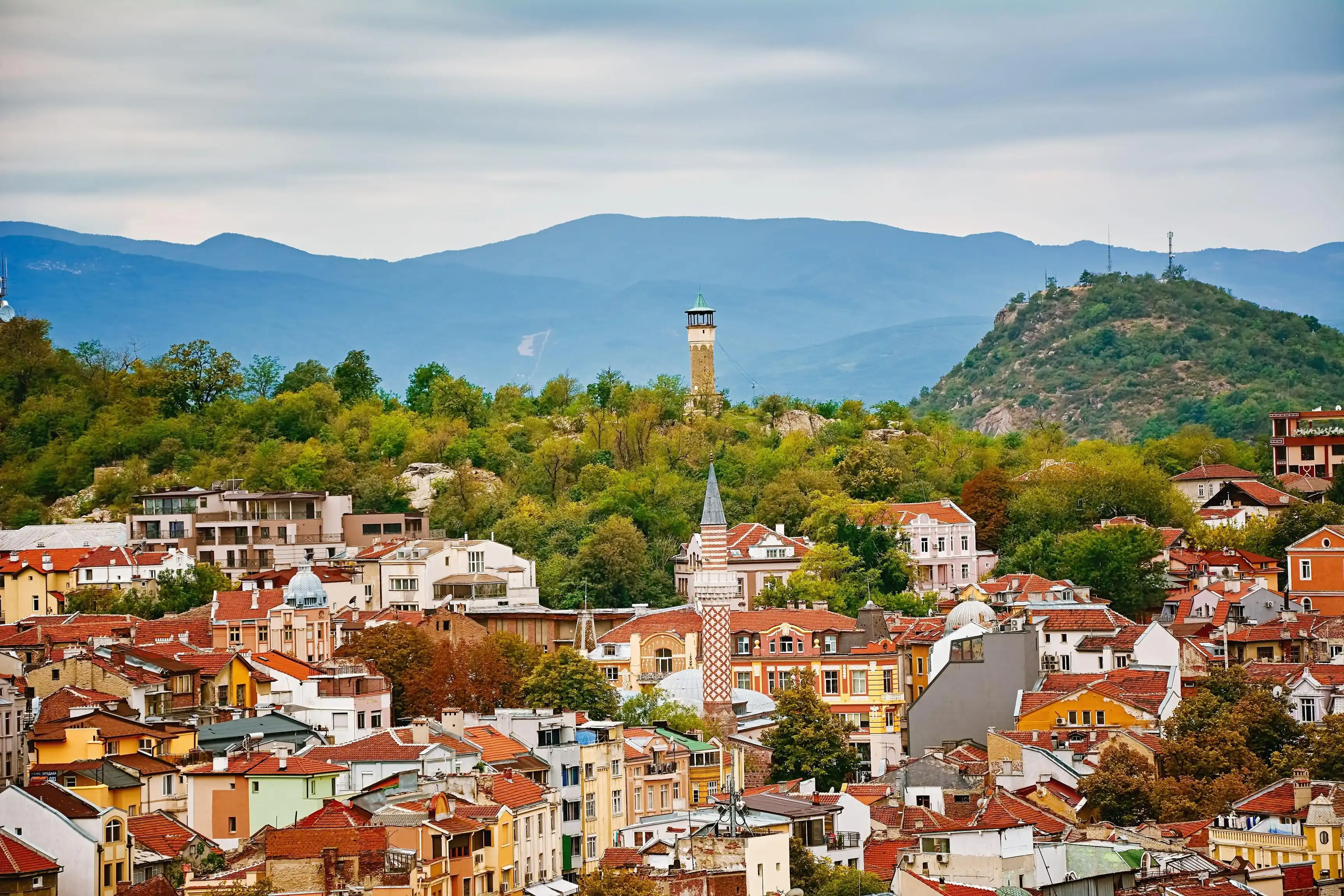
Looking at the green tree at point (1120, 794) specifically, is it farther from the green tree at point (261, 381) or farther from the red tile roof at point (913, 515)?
the green tree at point (261, 381)

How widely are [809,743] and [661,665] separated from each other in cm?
833

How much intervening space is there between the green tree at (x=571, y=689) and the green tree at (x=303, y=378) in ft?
149

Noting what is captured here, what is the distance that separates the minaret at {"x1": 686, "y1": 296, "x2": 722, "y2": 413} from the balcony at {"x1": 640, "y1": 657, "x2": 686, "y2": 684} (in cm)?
3509

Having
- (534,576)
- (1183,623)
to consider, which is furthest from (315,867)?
(534,576)

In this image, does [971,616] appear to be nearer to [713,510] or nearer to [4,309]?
[713,510]

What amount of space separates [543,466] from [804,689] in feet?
110

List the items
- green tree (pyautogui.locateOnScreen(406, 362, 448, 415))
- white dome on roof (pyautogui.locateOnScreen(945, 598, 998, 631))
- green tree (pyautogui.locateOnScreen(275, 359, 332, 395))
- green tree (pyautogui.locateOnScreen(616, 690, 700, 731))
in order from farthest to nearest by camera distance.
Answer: green tree (pyautogui.locateOnScreen(275, 359, 332, 395)) → green tree (pyautogui.locateOnScreen(406, 362, 448, 415)) → white dome on roof (pyautogui.locateOnScreen(945, 598, 998, 631)) → green tree (pyautogui.locateOnScreen(616, 690, 700, 731))

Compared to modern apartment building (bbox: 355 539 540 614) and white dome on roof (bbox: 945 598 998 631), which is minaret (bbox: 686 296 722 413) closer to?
modern apartment building (bbox: 355 539 540 614)

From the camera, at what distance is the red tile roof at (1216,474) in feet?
262

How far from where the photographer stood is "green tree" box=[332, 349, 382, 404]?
96.2 m

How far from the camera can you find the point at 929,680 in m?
53.3

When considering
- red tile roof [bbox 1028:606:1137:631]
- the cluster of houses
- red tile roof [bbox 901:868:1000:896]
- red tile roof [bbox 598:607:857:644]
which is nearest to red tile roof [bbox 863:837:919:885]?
the cluster of houses

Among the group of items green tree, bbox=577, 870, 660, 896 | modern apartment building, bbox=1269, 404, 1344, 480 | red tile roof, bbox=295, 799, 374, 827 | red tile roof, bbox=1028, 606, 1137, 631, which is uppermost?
modern apartment building, bbox=1269, 404, 1344, 480

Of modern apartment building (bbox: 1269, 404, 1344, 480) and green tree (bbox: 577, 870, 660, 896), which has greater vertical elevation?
modern apartment building (bbox: 1269, 404, 1344, 480)
